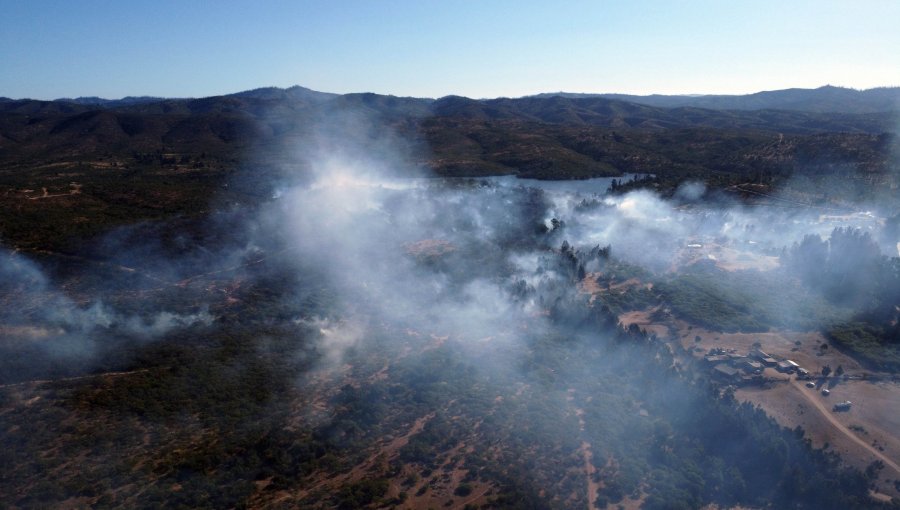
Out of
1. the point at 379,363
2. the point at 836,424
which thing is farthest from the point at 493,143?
the point at 836,424

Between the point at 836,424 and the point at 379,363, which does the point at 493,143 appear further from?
the point at 836,424

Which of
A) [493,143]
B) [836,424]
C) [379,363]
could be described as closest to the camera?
[836,424]

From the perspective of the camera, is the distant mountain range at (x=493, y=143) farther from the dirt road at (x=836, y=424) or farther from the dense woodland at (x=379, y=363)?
the dirt road at (x=836, y=424)

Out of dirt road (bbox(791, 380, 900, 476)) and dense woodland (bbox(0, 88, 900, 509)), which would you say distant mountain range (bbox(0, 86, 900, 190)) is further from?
dirt road (bbox(791, 380, 900, 476))

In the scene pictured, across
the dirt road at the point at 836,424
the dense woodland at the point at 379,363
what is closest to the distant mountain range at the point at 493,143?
the dense woodland at the point at 379,363

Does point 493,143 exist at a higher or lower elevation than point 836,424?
higher

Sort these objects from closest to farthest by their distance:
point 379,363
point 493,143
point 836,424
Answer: point 836,424, point 379,363, point 493,143

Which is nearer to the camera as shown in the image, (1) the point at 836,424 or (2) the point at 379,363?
(1) the point at 836,424

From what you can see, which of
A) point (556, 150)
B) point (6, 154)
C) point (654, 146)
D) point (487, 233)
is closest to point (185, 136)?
point (6, 154)

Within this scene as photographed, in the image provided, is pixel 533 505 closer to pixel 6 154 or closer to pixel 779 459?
pixel 779 459
